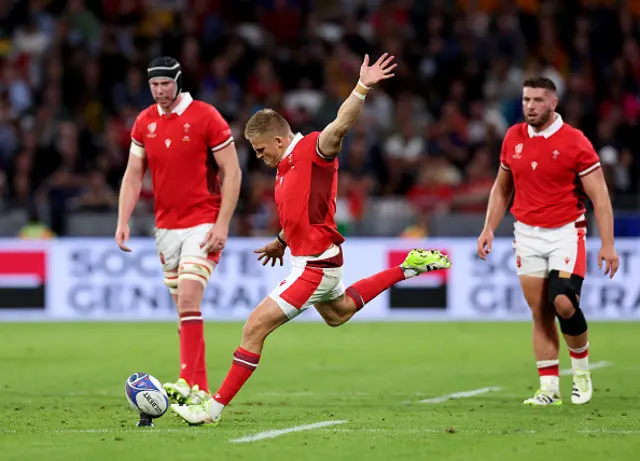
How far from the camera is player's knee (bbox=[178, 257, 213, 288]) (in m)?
9.59

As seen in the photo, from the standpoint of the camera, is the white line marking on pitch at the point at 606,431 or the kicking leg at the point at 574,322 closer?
the white line marking on pitch at the point at 606,431

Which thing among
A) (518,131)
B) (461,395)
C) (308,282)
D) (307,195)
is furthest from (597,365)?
(307,195)

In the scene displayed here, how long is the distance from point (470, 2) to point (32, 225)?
10666 millimetres

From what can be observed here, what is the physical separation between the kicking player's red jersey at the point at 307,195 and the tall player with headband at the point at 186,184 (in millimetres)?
1221

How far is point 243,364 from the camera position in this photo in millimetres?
A: 8242

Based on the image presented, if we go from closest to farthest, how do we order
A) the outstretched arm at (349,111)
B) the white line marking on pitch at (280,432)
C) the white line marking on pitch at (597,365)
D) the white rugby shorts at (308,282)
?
the white line marking on pitch at (280,432) < the outstretched arm at (349,111) < the white rugby shorts at (308,282) < the white line marking on pitch at (597,365)

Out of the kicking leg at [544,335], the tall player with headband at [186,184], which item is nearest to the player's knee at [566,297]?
the kicking leg at [544,335]

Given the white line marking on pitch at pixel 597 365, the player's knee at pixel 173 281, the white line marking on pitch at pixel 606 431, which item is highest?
the player's knee at pixel 173 281

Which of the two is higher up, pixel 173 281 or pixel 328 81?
pixel 328 81

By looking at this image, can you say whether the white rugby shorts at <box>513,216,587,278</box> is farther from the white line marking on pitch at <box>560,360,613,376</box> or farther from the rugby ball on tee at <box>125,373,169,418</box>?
the rugby ball on tee at <box>125,373,169,418</box>

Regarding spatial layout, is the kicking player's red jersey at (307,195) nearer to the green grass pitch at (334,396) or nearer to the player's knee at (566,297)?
the green grass pitch at (334,396)

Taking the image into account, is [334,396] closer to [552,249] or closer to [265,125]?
[552,249]

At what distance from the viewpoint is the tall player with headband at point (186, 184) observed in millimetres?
9625

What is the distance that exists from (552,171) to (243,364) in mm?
3052
